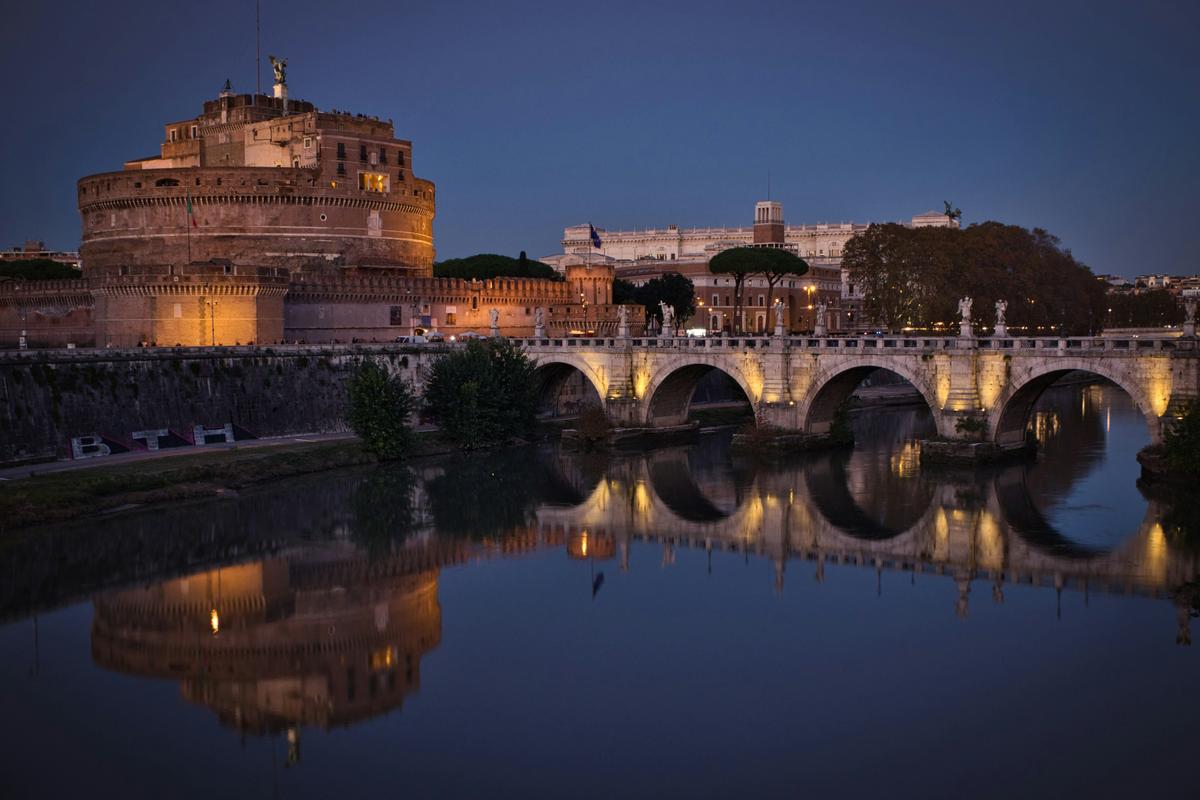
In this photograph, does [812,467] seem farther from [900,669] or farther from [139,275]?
[139,275]

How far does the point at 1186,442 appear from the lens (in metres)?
34.9

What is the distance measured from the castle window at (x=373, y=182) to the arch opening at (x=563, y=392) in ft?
59.4

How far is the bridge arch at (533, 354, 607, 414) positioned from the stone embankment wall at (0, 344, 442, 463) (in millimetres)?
5088

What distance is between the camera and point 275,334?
55000 mm

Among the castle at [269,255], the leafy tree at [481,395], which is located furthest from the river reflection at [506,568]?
the castle at [269,255]

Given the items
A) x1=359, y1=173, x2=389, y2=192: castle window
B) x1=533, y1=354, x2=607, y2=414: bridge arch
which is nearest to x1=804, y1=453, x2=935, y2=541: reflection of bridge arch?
x1=533, y1=354, x2=607, y2=414: bridge arch

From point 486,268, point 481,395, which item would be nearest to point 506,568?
point 481,395

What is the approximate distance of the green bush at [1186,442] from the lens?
34.6 m

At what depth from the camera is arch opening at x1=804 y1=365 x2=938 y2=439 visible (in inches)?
1785

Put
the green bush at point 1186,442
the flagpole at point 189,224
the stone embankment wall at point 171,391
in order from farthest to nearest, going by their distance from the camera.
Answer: the flagpole at point 189,224 → the stone embankment wall at point 171,391 → the green bush at point 1186,442

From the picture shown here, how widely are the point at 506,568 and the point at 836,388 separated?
19.4 meters

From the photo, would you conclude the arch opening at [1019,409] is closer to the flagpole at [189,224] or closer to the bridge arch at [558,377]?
the bridge arch at [558,377]

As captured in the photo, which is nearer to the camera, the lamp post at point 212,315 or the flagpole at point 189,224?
the lamp post at point 212,315

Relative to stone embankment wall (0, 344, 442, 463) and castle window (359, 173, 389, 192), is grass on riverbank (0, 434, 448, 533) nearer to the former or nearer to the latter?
stone embankment wall (0, 344, 442, 463)
